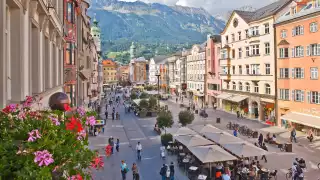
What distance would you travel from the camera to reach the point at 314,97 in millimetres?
33938

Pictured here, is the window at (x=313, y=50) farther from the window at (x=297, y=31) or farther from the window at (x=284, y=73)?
the window at (x=284, y=73)

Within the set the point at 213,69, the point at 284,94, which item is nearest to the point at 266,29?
the point at 284,94

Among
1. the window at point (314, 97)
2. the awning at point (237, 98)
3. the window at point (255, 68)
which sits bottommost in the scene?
the awning at point (237, 98)

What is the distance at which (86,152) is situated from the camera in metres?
4.12

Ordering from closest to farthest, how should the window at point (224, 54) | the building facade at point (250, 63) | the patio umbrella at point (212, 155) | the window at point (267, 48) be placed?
the patio umbrella at point (212, 155) < the building facade at point (250, 63) < the window at point (267, 48) < the window at point (224, 54)

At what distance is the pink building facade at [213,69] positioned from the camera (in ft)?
208

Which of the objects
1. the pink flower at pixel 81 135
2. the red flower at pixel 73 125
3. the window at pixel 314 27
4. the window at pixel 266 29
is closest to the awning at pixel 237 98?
the window at pixel 266 29

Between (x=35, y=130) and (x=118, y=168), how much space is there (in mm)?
19503

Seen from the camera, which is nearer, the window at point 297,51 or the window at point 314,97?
the window at point 314,97

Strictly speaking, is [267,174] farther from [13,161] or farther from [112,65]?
[112,65]

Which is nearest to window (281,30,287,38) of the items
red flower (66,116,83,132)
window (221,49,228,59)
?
window (221,49,228,59)

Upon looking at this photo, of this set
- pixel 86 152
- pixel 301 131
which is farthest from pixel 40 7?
pixel 301 131

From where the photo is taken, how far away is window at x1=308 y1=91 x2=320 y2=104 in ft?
110

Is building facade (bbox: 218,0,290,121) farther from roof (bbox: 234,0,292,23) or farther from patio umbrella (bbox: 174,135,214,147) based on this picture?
patio umbrella (bbox: 174,135,214,147)
